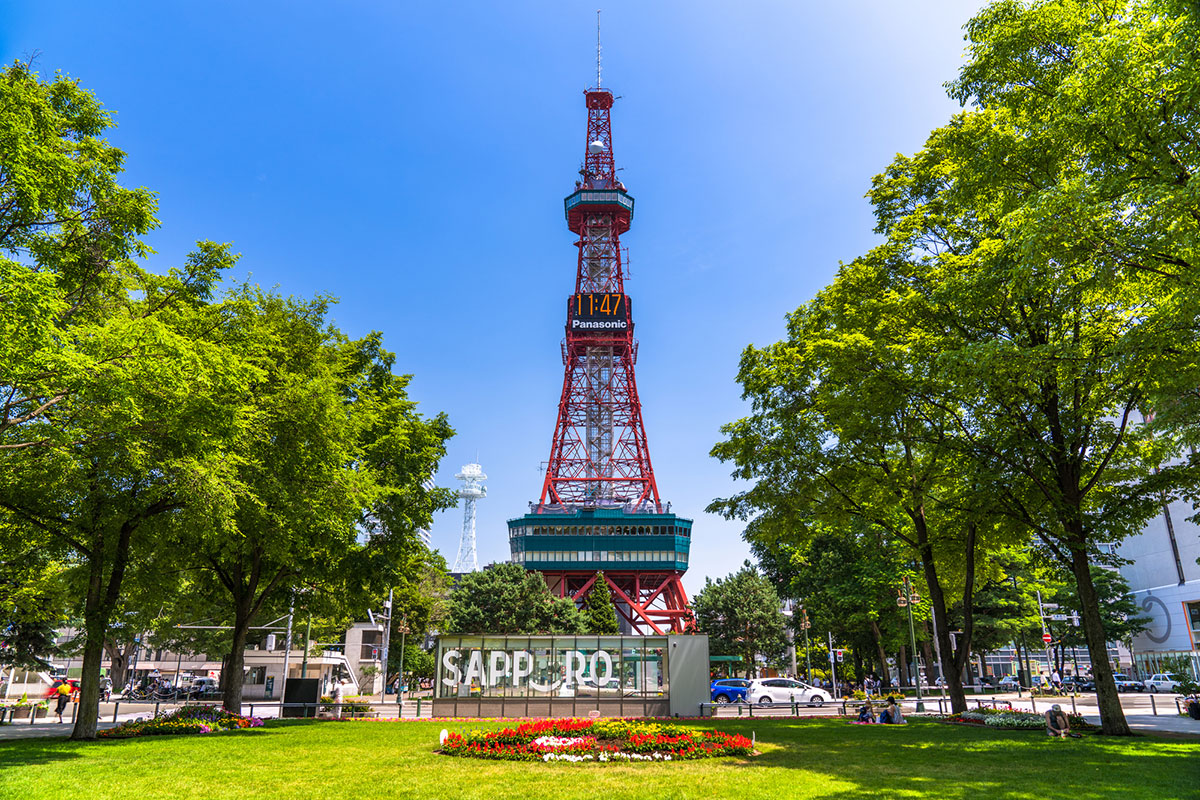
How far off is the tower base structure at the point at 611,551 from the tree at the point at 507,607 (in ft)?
66.0

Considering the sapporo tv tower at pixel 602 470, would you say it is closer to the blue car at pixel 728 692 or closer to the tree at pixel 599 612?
the tree at pixel 599 612

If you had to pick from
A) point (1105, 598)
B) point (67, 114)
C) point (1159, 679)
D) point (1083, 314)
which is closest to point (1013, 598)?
point (1159, 679)

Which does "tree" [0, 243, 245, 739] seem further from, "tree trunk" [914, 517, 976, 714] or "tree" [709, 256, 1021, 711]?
"tree trunk" [914, 517, 976, 714]

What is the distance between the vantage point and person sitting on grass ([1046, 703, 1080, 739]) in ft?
64.6

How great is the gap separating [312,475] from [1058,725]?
23.4 meters

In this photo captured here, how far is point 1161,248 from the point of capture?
13.9m

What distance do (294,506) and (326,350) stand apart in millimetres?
8138

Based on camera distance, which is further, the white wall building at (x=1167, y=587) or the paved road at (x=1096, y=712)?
the white wall building at (x=1167, y=587)

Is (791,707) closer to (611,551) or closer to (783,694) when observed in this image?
(783,694)

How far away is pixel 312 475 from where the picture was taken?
76.5 feet

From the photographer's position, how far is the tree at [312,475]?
22.2m

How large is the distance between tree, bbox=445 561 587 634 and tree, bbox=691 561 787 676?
542 inches

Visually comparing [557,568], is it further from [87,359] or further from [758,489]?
[87,359]

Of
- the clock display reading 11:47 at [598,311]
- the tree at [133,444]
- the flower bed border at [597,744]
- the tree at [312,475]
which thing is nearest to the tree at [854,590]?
the tree at [312,475]
